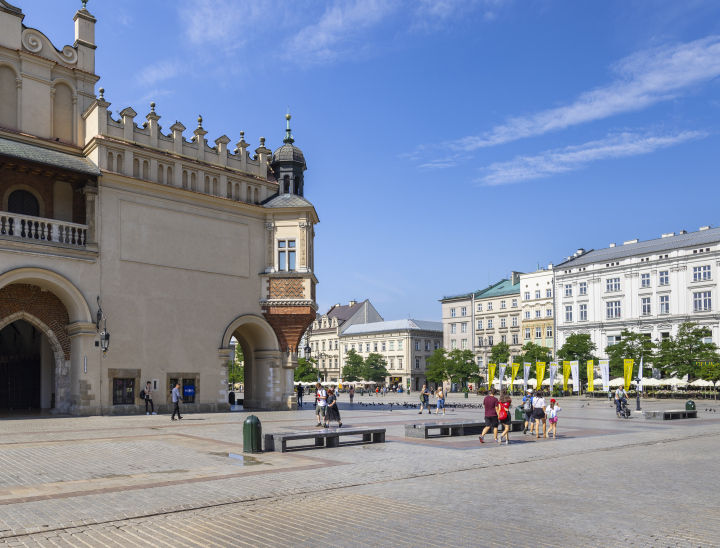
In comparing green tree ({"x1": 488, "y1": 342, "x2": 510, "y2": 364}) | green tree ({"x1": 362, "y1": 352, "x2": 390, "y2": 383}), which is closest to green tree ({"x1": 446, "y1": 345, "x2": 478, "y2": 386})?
green tree ({"x1": 488, "y1": 342, "x2": 510, "y2": 364})

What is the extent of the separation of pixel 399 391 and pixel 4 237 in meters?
85.3

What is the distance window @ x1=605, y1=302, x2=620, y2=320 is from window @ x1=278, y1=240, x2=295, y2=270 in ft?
180

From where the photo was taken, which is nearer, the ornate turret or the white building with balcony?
the ornate turret

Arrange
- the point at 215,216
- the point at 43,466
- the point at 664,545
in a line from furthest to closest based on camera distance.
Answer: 1. the point at 215,216
2. the point at 43,466
3. the point at 664,545

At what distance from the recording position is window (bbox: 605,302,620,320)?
80.5m

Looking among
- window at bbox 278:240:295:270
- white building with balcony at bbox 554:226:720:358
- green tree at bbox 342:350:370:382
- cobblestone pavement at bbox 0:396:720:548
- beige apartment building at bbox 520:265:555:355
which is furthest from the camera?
green tree at bbox 342:350:370:382

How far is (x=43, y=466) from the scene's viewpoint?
46.7 feet

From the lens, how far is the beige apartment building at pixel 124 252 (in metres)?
30.1

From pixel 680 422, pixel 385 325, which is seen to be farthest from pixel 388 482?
pixel 385 325

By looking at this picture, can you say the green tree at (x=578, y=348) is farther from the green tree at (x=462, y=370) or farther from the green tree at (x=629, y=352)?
the green tree at (x=462, y=370)

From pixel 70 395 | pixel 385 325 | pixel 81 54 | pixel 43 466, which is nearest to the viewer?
pixel 43 466

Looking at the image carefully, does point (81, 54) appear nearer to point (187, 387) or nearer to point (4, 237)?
point (4, 237)

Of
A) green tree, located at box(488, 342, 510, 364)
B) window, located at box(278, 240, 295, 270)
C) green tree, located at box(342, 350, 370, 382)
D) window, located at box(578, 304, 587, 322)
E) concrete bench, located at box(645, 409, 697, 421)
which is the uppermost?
window, located at box(278, 240, 295, 270)

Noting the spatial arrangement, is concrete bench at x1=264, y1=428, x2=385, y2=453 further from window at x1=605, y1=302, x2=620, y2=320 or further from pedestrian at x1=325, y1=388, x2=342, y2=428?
window at x1=605, y1=302, x2=620, y2=320
